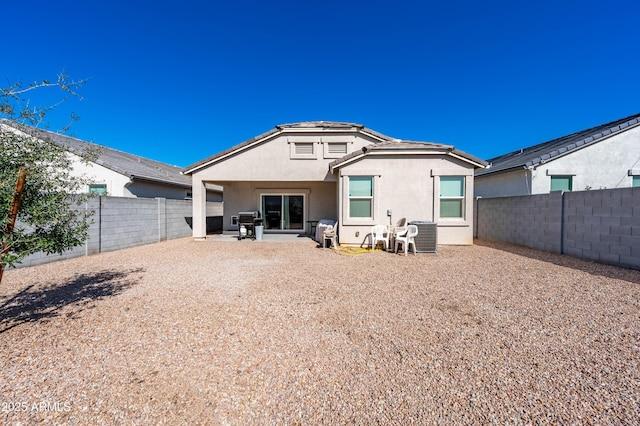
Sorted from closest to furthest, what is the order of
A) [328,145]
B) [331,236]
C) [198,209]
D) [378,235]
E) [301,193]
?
[378,235] → [331,236] → [198,209] → [328,145] → [301,193]

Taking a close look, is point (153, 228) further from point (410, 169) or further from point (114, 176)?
point (410, 169)

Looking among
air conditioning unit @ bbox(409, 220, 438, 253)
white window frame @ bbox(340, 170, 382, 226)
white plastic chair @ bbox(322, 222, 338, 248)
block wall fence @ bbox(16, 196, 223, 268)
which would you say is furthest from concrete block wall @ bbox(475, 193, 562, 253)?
block wall fence @ bbox(16, 196, 223, 268)

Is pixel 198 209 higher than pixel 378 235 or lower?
higher

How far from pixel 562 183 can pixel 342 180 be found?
10547mm

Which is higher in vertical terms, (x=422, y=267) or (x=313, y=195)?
(x=313, y=195)

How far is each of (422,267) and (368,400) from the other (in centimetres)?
521

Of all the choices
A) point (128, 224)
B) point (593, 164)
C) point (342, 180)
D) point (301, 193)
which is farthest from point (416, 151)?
point (128, 224)

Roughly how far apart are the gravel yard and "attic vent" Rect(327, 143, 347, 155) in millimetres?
8062

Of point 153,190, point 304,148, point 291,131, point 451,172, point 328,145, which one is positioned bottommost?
point 153,190

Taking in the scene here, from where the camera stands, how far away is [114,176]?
13.5 meters

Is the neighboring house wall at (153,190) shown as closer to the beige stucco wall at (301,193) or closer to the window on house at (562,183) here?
the beige stucco wall at (301,193)

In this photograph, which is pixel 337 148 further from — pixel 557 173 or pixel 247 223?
pixel 557 173

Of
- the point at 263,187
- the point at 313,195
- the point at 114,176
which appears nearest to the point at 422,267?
the point at 313,195

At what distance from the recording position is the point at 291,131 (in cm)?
1229
